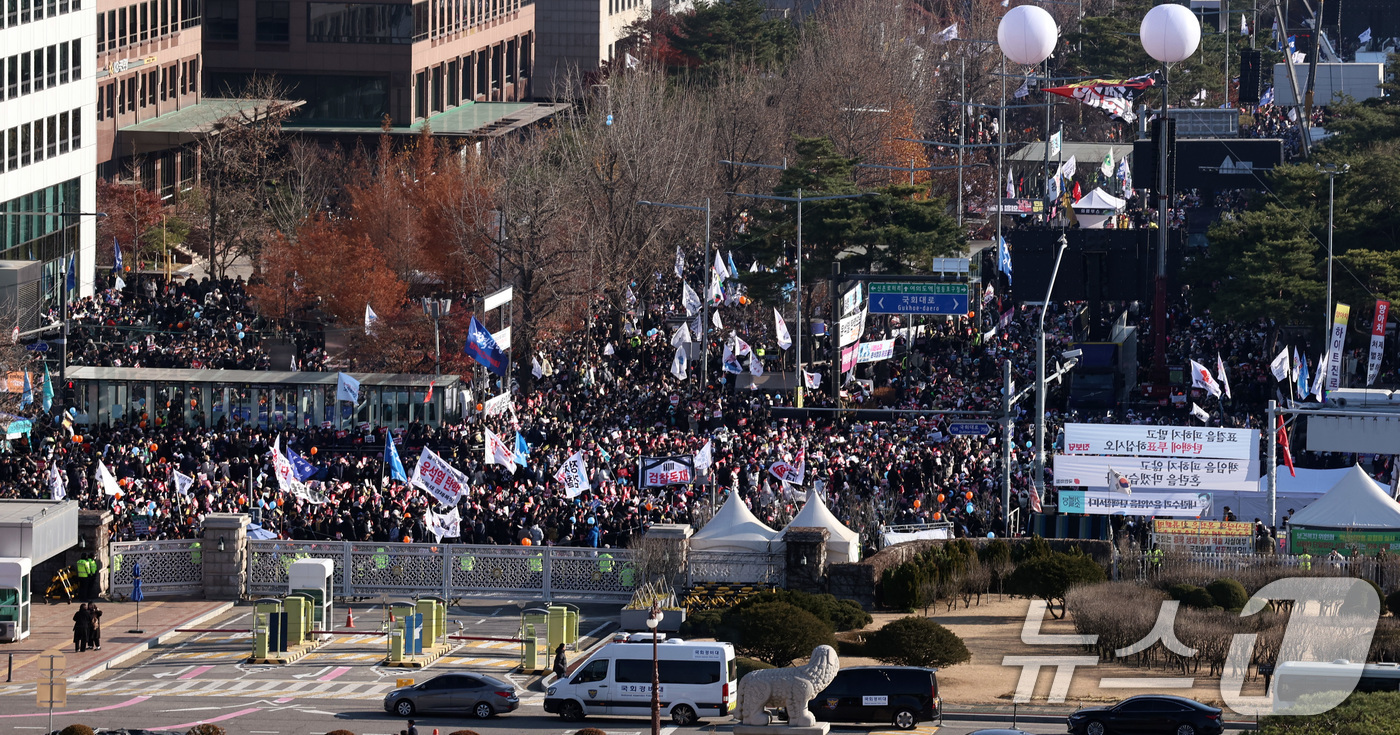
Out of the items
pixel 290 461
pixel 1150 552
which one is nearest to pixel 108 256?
pixel 290 461

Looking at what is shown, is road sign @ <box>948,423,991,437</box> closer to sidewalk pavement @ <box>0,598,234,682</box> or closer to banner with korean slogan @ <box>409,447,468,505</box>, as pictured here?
banner with korean slogan @ <box>409,447,468,505</box>

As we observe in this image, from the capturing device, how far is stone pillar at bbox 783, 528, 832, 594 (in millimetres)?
44250

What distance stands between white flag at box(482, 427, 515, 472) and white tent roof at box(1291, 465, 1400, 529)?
59.1ft

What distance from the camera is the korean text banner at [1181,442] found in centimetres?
4791

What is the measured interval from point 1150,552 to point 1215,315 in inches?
1109

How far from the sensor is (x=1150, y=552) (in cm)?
4525

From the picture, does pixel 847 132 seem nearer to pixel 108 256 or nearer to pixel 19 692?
pixel 108 256

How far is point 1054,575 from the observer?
141ft

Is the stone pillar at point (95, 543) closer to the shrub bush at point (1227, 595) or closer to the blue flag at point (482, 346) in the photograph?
the blue flag at point (482, 346)

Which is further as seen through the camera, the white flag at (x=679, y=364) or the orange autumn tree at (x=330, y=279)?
the orange autumn tree at (x=330, y=279)

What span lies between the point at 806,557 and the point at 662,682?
9.13m

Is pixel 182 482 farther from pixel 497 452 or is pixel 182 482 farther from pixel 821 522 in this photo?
pixel 821 522

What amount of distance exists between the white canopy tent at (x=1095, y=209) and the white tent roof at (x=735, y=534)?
48.6 meters

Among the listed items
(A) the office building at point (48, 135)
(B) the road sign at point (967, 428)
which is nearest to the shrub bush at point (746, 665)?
(B) the road sign at point (967, 428)
